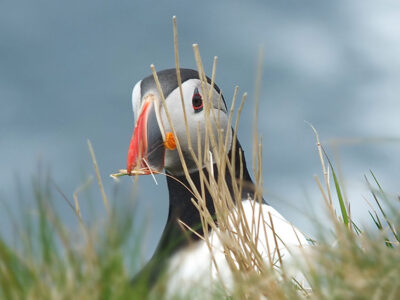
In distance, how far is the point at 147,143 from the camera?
131 inches

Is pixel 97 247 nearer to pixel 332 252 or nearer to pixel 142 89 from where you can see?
pixel 332 252

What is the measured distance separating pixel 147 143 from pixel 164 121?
180mm

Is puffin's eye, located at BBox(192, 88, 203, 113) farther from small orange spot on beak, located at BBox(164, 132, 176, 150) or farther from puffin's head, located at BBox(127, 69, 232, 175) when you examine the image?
small orange spot on beak, located at BBox(164, 132, 176, 150)

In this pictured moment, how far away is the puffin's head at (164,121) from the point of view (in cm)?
334

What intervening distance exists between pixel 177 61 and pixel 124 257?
4.04 feet

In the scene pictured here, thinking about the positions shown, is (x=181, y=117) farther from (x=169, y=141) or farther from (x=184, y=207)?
(x=184, y=207)

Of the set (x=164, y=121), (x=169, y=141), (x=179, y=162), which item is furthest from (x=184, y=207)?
(x=164, y=121)

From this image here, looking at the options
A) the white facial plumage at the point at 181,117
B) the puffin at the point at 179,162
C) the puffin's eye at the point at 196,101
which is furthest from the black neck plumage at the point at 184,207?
the puffin's eye at the point at 196,101

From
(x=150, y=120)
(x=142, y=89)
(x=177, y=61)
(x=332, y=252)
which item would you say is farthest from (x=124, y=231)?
(x=142, y=89)

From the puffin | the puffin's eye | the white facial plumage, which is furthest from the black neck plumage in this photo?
the puffin's eye

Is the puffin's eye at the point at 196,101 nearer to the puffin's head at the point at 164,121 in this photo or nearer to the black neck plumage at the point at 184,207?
the puffin's head at the point at 164,121

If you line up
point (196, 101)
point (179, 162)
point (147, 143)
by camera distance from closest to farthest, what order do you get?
1. point (147, 143)
2. point (179, 162)
3. point (196, 101)

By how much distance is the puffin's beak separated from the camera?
3.28 meters

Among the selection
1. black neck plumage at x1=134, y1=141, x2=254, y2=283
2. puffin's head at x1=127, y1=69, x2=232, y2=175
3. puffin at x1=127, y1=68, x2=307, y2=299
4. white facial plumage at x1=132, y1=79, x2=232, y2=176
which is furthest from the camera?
white facial plumage at x1=132, y1=79, x2=232, y2=176
